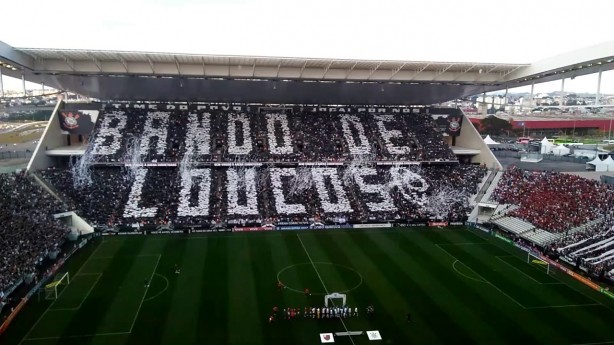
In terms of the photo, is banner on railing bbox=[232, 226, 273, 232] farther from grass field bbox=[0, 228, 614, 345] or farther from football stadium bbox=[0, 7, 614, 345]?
grass field bbox=[0, 228, 614, 345]

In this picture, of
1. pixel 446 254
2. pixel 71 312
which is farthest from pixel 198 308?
pixel 446 254

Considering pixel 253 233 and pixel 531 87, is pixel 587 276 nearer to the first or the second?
pixel 531 87

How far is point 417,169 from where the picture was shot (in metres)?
50.7

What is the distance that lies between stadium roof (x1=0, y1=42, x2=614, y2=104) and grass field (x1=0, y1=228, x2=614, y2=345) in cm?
1559

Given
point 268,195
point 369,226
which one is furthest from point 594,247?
point 268,195

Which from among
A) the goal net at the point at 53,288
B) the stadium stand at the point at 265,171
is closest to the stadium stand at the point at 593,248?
the stadium stand at the point at 265,171

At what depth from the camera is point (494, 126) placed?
97.1m

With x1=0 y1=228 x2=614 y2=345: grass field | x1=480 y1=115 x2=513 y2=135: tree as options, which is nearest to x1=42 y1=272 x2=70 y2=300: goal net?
x1=0 y1=228 x2=614 y2=345: grass field

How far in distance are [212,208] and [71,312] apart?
19.4m

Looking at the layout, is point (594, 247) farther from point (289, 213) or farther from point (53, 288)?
point (53, 288)

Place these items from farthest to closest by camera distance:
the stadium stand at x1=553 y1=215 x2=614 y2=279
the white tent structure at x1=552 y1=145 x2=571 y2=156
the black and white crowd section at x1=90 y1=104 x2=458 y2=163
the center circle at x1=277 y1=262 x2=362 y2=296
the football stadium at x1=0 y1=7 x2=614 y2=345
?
the white tent structure at x1=552 y1=145 x2=571 y2=156
the black and white crowd section at x1=90 y1=104 x2=458 y2=163
the stadium stand at x1=553 y1=215 x2=614 y2=279
the center circle at x1=277 y1=262 x2=362 y2=296
the football stadium at x1=0 y1=7 x2=614 y2=345

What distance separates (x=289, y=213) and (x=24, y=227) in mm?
19666

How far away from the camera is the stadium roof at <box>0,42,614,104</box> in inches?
1591

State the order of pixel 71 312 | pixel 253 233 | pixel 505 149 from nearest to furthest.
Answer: pixel 71 312 → pixel 253 233 → pixel 505 149
